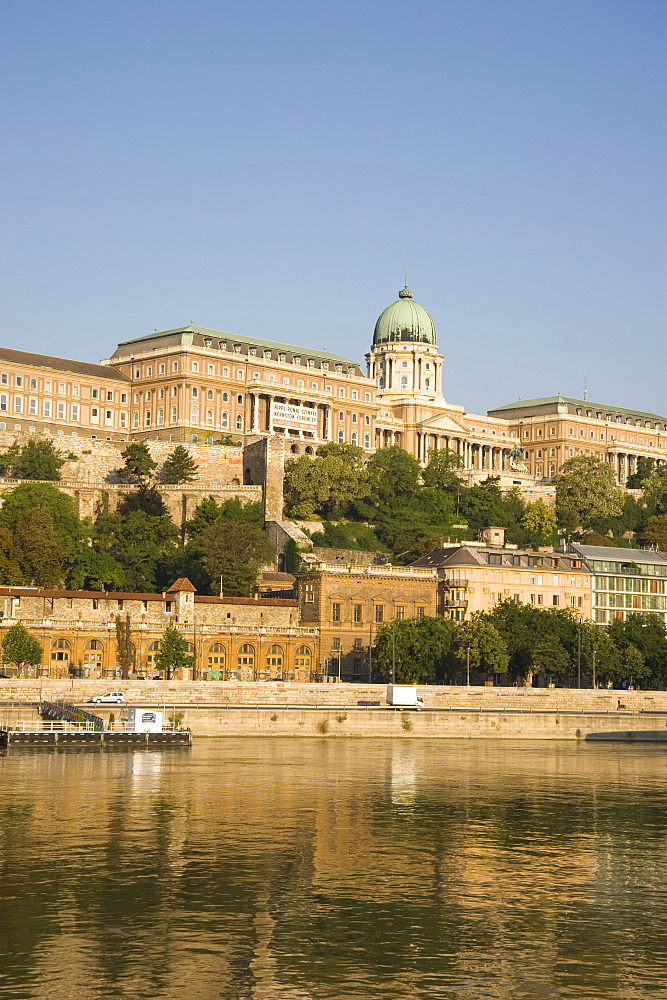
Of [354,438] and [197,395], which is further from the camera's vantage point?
[354,438]

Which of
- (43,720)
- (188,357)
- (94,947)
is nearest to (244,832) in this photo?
(94,947)

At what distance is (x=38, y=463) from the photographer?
140m

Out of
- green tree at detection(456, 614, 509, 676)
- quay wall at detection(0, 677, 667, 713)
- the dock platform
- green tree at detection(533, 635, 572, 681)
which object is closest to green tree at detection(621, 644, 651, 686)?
quay wall at detection(0, 677, 667, 713)

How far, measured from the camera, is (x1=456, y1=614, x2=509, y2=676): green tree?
110 meters

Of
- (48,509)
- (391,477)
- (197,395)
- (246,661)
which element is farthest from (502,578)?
(197,395)

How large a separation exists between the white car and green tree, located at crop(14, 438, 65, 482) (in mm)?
48166

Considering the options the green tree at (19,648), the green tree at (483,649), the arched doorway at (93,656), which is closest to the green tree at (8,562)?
the arched doorway at (93,656)

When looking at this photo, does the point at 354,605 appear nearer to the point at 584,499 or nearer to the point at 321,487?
the point at 321,487

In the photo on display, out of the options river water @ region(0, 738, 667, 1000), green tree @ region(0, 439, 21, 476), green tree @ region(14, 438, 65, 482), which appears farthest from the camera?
green tree @ region(0, 439, 21, 476)

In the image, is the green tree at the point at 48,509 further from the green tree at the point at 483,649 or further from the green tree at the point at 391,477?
the green tree at the point at 391,477

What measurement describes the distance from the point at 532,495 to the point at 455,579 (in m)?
54.1

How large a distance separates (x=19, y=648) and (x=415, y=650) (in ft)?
90.2

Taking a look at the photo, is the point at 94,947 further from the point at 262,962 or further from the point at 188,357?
the point at 188,357

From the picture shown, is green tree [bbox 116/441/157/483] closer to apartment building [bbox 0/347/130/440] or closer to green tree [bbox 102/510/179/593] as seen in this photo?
green tree [bbox 102/510/179/593]
